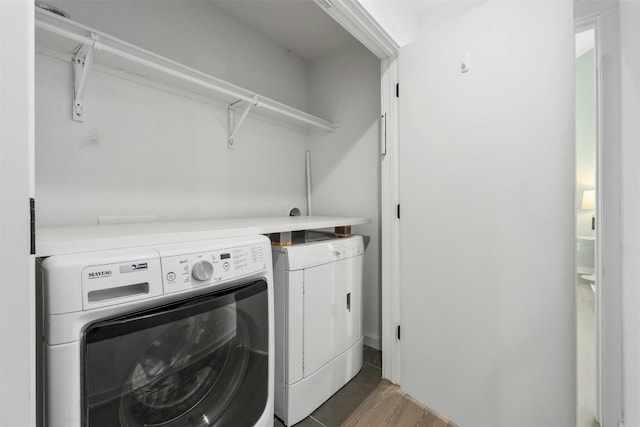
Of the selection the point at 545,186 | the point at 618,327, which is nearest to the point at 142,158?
the point at 545,186

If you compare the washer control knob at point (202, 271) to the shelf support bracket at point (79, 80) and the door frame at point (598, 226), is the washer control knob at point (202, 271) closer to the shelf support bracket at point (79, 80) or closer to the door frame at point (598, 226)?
the shelf support bracket at point (79, 80)

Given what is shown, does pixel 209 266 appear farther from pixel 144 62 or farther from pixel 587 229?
pixel 587 229

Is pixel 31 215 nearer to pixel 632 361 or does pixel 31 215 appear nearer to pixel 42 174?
pixel 42 174

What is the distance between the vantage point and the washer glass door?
714mm

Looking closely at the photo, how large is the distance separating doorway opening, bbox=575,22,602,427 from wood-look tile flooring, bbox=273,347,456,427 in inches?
26.3

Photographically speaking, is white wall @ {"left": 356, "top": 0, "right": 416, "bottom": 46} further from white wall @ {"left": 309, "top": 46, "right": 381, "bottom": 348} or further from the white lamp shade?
the white lamp shade

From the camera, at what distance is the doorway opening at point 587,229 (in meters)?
0.90

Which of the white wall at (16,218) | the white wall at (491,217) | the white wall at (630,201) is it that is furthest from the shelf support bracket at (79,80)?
the white wall at (630,201)

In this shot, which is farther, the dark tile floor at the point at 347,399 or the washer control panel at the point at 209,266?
the dark tile floor at the point at 347,399

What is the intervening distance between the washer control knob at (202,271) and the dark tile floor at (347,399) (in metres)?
0.98

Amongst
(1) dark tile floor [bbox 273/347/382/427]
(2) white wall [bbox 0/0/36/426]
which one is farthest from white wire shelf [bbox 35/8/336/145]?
(1) dark tile floor [bbox 273/347/382/427]

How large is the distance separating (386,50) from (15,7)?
154cm

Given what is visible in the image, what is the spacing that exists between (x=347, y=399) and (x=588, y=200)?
1.51 metres

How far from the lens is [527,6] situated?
3.48ft
